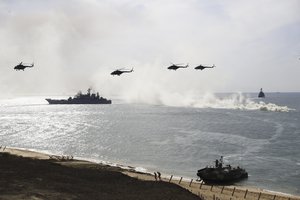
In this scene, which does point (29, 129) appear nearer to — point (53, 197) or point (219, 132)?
point (219, 132)

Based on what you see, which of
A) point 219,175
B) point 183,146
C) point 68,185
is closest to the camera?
point 68,185

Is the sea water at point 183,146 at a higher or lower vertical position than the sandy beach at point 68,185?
lower

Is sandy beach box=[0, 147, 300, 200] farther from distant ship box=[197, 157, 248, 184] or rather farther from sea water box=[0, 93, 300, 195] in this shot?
sea water box=[0, 93, 300, 195]

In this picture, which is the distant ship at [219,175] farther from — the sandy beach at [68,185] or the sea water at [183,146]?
the sandy beach at [68,185]

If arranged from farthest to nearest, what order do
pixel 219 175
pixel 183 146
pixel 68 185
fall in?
pixel 183 146
pixel 219 175
pixel 68 185

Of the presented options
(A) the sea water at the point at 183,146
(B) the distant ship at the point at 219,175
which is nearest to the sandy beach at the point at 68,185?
(B) the distant ship at the point at 219,175

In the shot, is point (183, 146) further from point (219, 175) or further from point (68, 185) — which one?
point (68, 185)

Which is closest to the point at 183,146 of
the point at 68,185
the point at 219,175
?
the point at 219,175

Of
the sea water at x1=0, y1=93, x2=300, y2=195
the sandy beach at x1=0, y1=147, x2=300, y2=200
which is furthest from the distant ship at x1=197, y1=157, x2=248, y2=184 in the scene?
the sandy beach at x1=0, y1=147, x2=300, y2=200

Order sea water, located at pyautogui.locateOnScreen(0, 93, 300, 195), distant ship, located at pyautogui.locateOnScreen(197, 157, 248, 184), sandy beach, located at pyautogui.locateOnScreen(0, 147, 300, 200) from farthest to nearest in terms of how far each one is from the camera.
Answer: sea water, located at pyautogui.locateOnScreen(0, 93, 300, 195), distant ship, located at pyautogui.locateOnScreen(197, 157, 248, 184), sandy beach, located at pyautogui.locateOnScreen(0, 147, 300, 200)

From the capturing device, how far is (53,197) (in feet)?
102

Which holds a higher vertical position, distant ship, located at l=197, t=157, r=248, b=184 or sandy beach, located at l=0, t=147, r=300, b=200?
Answer: sandy beach, located at l=0, t=147, r=300, b=200

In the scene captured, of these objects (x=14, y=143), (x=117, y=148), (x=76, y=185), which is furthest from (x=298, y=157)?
(x=14, y=143)

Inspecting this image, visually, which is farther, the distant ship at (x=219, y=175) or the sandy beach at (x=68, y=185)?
the distant ship at (x=219, y=175)
